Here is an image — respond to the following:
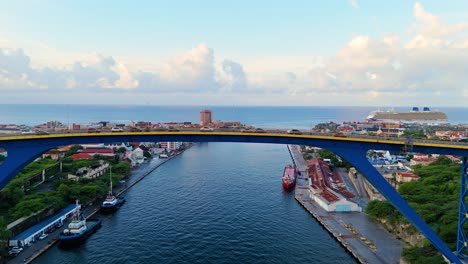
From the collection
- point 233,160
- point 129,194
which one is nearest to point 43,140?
point 129,194

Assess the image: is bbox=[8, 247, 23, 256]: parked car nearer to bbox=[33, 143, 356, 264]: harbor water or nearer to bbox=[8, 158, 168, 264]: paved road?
bbox=[8, 158, 168, 264]: paved road

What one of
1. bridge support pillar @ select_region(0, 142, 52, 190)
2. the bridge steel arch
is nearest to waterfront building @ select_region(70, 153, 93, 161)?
the bridge steel arch

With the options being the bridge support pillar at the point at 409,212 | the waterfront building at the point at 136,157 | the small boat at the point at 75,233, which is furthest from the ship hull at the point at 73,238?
the waterfront building at the point at 136,157

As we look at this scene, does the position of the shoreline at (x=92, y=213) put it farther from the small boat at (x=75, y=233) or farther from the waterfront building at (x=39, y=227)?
the waterfront building at (x=39, y=227)

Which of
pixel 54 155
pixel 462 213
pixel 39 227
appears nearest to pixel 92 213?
pixel 39 227

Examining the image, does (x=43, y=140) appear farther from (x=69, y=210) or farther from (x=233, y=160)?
(x=233, y=160)

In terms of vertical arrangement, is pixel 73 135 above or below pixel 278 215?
above

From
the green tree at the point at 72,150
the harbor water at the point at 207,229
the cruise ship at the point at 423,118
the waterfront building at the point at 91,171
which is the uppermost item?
the cruise ship at the point at 423,118

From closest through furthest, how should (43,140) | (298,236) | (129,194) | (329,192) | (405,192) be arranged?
(43,140), (298,236), (405,192), (329,192), (129,194)
